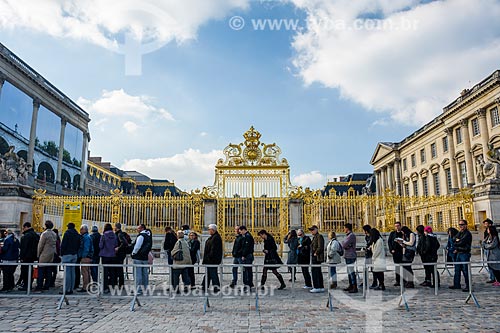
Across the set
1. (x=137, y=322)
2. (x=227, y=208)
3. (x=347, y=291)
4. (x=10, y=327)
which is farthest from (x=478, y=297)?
(x=227, y=208)

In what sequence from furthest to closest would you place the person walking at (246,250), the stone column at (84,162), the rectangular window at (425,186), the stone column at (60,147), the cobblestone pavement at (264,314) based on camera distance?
the rectangular window at (425,186)
the stone column at (84,162)
the stone column at (60,147)
the person walking at (246,250)
the cobblestone pavement at (264,314)

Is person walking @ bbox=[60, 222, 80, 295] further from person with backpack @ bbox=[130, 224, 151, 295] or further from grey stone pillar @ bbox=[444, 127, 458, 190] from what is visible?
grey stone pillar @ bbox=[444, 127, 458, 190]

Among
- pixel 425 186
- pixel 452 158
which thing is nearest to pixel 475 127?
pixel 452 158

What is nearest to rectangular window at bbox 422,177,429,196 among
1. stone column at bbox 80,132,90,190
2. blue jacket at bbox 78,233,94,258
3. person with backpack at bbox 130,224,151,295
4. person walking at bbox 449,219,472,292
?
person walking at bbox 449,219,472,292

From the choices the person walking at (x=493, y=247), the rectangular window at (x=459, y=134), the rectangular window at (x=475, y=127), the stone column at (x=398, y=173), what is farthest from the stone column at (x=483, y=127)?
the person walking at (x=493, y=247)

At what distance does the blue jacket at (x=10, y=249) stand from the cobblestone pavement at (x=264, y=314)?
1.29m

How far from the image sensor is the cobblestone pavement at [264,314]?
596 cm

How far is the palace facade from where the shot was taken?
34.2 meters

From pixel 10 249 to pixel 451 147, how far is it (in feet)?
139

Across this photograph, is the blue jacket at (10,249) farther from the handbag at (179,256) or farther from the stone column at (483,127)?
the stone column at (483,127)

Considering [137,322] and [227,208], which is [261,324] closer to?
[137,322]

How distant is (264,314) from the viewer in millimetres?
6820

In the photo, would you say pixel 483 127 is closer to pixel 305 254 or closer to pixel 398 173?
pixel 398 173

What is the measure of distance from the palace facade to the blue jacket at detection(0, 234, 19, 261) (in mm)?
19116
